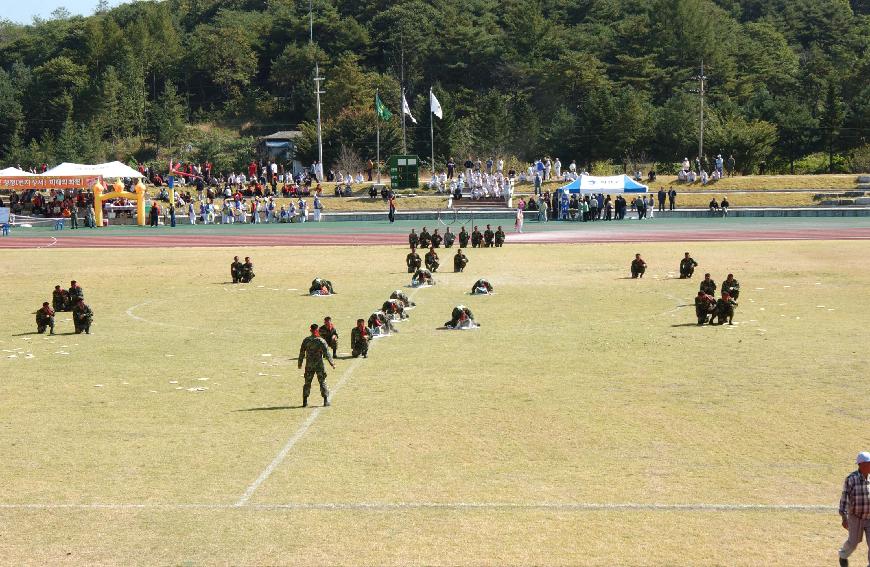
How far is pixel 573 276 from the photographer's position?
140 feet

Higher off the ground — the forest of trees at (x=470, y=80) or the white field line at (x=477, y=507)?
the forest of trees at (x=470, y=80)

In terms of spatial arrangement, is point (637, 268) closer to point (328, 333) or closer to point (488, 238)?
point (488, 238)

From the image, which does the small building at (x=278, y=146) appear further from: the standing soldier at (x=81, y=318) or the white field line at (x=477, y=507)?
the white field line at (x=477, y=507)

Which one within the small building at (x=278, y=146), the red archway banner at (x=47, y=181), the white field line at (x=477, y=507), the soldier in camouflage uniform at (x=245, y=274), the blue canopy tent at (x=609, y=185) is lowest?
the white field line at (x=477, y=507)

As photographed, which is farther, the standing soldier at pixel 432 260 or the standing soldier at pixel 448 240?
the standing soldier at pixel 448 240

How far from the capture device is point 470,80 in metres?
131

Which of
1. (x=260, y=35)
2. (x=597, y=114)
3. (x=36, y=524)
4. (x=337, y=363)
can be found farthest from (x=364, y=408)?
(x=260, y=35)

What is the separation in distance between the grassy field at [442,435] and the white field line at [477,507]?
0.14 feet

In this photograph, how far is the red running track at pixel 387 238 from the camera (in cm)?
Result: 5891

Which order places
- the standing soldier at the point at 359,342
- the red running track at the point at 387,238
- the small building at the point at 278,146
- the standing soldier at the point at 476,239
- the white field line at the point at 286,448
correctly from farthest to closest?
the small building at the point at 278,146, the red running track at the point at 387,238, the standing soldier at the point at 476,239, the standing soldier at the point at 359,342, the white field line at the point at 286,448

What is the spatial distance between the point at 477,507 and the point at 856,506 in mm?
4961

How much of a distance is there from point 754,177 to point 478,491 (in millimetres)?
72076

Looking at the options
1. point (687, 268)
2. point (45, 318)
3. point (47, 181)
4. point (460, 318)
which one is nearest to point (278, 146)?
point (47, 181)

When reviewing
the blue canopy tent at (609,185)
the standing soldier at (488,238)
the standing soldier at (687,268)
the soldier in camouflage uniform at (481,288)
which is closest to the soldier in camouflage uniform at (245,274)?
the soldier in camouflage uniform at (481,288)
